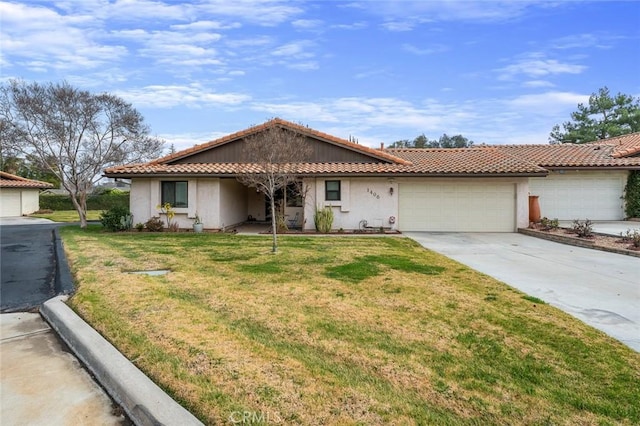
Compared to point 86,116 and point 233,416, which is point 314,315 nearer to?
point 233,416

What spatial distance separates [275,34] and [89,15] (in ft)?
18.9

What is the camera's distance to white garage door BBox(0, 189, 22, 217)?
3241 cm

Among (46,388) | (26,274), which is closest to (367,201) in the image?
(26,274)

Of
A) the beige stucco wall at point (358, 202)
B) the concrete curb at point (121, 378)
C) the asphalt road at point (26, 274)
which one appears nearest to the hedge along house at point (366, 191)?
the beige stucco wall at point (358, 202)

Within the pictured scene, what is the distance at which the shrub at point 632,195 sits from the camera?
1920 centimetres

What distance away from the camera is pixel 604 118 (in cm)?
4150

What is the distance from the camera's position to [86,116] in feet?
65.7

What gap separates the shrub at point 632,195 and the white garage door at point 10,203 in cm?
4451

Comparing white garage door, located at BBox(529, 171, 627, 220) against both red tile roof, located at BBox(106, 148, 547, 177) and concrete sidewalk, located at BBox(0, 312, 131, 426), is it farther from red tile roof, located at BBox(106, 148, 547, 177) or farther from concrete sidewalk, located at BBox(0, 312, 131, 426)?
concrete sidewalk, located at BBox(0, 312, 131, 426)

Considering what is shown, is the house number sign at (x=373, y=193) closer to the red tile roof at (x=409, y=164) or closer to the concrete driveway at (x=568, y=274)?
the red tile roof at (x=409, y=164)

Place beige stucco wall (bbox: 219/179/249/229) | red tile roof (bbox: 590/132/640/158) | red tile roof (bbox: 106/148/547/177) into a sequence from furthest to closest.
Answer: red tile roof (bbox: 590/132/640/158), beige stucco wall (bbox: 219/179/249/229), red tile roof (bbox: 106/148/547/177)

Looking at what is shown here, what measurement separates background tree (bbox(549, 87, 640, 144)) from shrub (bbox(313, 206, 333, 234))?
120ft

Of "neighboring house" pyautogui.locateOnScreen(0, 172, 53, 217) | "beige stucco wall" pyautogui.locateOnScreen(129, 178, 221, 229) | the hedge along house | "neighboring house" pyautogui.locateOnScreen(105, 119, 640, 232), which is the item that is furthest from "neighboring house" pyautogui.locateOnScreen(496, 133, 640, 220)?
"neighboring house" pyautogui.locateOnScreen(0, 172, 53, 217)

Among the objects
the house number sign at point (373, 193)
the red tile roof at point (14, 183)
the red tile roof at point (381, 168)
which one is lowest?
the house number sign at point (373, 193)
